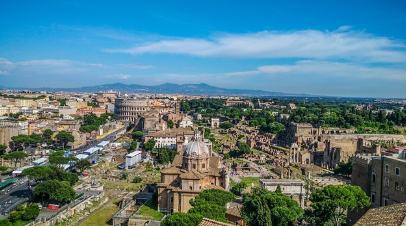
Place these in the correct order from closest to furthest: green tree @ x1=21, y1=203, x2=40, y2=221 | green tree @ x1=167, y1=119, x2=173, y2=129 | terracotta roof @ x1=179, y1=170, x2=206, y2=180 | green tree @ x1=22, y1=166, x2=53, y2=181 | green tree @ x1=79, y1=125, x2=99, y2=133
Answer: green tree @ x1=21, y1=203, x2=40, y2=221 < terracotta roof @ x1=179, y1=170, x2=206, y2=180 < green tree @ x1=22, y1=166, x2=53, y2=181 < green tree @ x1=79, y1=125, x2=99, y2=133 < green tree @ x1=167, y1=119, x2=173, y2=129

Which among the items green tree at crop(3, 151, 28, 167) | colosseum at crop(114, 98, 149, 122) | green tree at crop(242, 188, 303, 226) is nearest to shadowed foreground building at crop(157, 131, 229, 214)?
green tree at crop(242, 188, 303, 226)

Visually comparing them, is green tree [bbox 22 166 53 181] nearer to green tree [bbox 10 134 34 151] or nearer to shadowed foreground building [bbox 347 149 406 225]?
green tree [bbox 10 134 34 151]

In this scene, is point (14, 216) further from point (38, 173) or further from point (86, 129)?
point (86, 129)

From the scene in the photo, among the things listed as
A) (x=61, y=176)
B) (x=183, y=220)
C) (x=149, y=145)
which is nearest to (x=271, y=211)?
(x=183, y=220)

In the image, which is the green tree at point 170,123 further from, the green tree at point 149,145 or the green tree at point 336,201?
the green tree at point 336,201

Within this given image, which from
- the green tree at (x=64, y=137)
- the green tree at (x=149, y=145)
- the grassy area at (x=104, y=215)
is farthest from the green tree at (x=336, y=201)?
the green tree at (x=64, y=137)

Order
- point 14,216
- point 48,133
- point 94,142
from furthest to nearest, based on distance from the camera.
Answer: point 94,142 < point 48,133 < point 14,216

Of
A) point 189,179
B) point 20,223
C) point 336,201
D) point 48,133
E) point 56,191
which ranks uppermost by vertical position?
point 336,201
